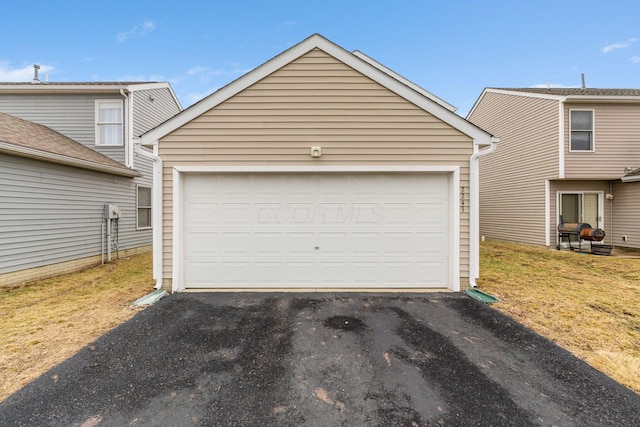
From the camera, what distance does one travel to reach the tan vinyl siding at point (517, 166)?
10.4m

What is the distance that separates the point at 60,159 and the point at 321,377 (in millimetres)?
8201

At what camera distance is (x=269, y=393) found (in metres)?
2.52

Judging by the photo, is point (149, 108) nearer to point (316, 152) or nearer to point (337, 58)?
point (337, 58)

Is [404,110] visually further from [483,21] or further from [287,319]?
[483,21]

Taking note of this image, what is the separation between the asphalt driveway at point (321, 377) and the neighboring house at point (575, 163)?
30.0 ft

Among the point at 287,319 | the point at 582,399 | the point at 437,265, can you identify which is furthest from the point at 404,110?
the point at 582,399

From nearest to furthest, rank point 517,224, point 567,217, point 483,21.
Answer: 1. point 567,217
2. point 517,224
3. point 483,21

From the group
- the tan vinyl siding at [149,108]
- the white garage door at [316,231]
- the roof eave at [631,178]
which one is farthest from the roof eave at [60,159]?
the roof eave at [631,178]

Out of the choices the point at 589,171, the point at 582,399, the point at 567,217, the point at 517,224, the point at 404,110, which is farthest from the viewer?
the point at 517,224

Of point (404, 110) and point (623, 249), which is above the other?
point (404, 110)

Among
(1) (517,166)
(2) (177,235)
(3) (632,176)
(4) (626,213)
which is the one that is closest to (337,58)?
(2) (177,235)

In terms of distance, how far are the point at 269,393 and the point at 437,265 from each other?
4208mm

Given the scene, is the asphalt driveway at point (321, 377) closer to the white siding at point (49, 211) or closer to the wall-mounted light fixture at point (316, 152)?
the wall-mounted light fixture at point (316, 152)

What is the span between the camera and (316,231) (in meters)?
5.52
